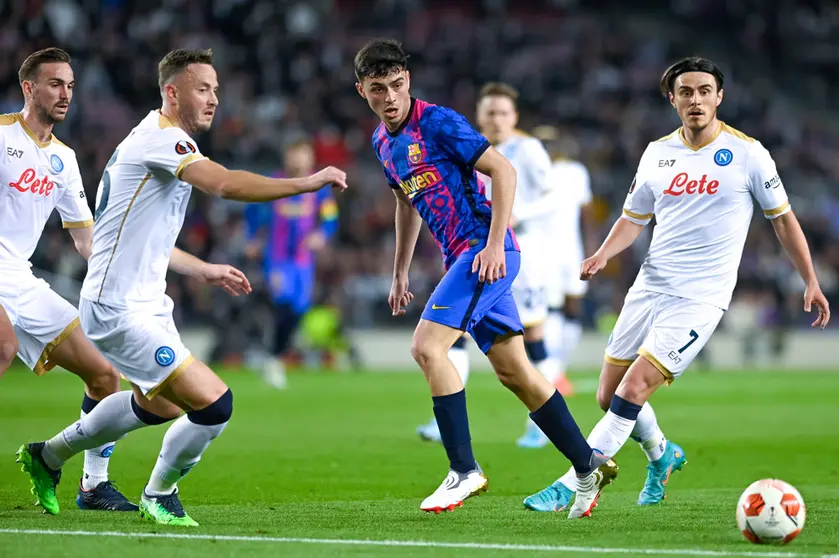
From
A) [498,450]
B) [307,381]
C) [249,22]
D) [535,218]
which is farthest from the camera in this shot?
[249,22]

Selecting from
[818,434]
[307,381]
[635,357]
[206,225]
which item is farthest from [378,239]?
[635,357]

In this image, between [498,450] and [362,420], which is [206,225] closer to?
[362,420]

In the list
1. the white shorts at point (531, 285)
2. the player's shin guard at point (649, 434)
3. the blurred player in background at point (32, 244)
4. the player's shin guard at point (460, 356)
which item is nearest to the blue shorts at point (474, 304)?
the player's shin guard at point (649, 434)

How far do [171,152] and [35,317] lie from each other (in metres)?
1.65

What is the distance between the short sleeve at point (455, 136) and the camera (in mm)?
6391

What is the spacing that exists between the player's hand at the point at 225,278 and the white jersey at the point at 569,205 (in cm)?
697

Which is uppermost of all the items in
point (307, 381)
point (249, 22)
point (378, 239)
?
point (249, 22)

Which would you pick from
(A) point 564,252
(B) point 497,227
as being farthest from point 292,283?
(B) point 497,227

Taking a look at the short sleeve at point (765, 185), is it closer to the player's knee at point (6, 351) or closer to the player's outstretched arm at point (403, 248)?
the player's outstretched arm at point (403, 248)

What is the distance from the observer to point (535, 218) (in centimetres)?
1080

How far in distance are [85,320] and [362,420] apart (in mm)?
6549

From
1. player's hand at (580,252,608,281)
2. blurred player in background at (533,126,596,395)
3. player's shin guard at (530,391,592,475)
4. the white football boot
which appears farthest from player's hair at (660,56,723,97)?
blurred player in background at (533,126,596,395)

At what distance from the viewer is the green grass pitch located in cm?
554

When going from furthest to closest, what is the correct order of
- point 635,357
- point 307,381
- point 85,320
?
point 307,381 → point 635,357 → point 85,320
